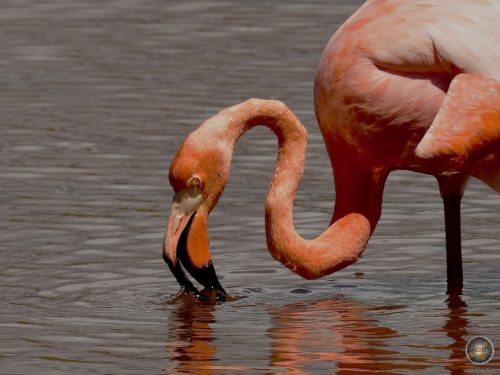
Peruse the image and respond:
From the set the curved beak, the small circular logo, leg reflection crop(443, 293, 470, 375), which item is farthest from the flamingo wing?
the curved beak

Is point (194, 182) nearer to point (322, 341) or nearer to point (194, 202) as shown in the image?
point (194, 202)

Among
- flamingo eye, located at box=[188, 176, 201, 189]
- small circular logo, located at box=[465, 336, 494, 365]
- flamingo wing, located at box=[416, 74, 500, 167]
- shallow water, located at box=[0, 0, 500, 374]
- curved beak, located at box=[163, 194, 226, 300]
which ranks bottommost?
shallow water, located at box=[0, 0, 500, 374]

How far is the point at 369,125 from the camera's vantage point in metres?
9.79

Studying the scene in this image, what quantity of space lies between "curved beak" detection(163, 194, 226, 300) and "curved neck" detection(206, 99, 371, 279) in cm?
→ 37

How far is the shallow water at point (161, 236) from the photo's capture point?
882cm

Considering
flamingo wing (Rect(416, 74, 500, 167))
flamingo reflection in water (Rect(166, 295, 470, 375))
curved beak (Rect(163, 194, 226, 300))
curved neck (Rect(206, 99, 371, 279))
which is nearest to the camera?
flamingo reflection in water (Rect(166, 295, 470, 375))

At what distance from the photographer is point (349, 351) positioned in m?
8.77

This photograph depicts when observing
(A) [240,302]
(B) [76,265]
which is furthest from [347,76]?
(B) [76,265]

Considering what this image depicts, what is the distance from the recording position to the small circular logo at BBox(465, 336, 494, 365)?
8609mm

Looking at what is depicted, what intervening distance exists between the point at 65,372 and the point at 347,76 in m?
2.37

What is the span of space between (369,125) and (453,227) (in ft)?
3.13

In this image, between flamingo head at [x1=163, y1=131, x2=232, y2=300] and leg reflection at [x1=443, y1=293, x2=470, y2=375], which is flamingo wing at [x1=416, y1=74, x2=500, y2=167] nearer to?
leg reflection at [x1=443, y1=293, x2=470, y2=375]

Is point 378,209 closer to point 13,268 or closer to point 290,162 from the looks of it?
point 290,162

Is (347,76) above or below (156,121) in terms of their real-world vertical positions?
above
